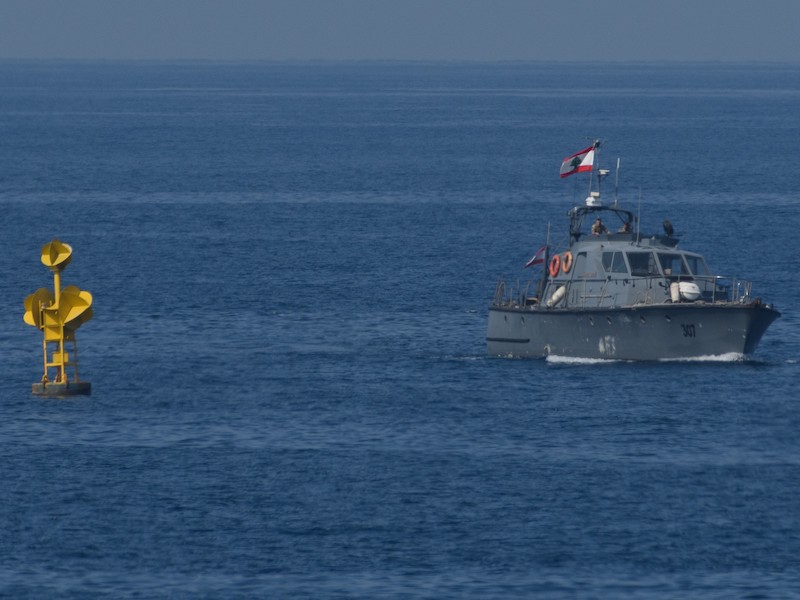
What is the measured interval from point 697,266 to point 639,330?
350 cm

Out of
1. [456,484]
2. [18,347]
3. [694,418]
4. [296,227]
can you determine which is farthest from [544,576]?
[296,227]

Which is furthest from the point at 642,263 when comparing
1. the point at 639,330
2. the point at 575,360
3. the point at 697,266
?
the point at 575,360

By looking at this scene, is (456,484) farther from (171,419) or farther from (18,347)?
(18,347)

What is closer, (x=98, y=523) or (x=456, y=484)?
(x=98, y=523)

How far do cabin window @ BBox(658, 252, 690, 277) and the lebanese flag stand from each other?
4.63 metres

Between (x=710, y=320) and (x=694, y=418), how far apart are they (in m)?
6.55

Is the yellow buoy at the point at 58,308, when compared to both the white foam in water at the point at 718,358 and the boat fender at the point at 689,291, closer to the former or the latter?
the boat fender at the point at 689,291

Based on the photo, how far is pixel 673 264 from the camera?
61844 millimetres

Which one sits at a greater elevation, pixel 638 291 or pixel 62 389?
pixel 638 291

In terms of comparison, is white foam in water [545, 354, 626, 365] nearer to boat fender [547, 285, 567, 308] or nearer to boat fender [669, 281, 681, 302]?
boat fender [547, 285, 567, 308]

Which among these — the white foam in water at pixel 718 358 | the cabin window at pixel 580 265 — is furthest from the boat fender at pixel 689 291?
the cabin window at pixel 580 265

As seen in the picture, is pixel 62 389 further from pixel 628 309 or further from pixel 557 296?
pixel 628 309

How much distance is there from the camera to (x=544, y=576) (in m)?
38.6

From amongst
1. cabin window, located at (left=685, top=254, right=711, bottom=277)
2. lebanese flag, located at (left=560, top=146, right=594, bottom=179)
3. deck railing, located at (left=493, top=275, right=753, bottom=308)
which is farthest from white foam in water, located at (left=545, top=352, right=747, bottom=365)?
lebanese flag, located at (left=560, top=146, right=594, bottom=179)
